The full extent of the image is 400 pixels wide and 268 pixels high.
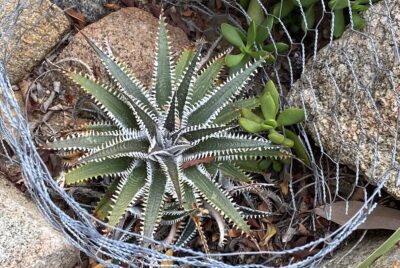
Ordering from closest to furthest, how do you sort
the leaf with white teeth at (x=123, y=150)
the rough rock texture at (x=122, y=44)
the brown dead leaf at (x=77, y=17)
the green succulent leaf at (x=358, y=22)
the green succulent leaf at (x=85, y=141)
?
the leaf with white teeth at (x=123, y=150), the green succulent leaf at (x=85, y=141), the green succulent leaf at (x=358, y=22), the rough rock texture at (x=122, y=44), the brown dead leaf at (x=77, y=17)

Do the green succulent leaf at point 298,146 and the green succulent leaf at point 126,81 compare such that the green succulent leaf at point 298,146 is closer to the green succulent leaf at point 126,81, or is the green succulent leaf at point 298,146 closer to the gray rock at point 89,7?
the green succulent leaf at point 126,81

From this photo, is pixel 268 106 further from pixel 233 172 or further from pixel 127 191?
pixel 127 191

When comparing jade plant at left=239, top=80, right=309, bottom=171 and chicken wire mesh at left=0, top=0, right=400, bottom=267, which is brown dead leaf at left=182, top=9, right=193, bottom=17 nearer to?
chicken wire mesh at left=0, top=0, right=400, bottom=267

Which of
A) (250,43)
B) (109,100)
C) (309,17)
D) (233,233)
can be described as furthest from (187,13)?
(233,233)

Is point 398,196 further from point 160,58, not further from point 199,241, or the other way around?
point 160,58

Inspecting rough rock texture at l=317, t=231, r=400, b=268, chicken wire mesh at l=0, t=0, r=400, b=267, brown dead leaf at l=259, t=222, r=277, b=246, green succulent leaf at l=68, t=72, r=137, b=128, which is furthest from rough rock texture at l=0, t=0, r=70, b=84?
rough rock texture at l=317, t=231, r=400, b=268

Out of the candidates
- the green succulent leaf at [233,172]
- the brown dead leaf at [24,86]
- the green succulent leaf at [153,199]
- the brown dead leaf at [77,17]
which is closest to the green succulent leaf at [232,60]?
the green succulent leaf at [233,172]
